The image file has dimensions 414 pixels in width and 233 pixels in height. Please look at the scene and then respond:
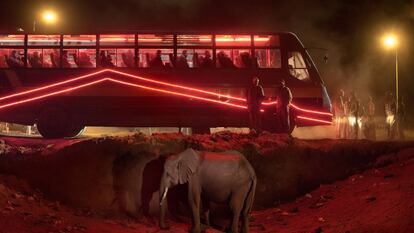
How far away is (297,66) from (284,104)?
3.72 metres

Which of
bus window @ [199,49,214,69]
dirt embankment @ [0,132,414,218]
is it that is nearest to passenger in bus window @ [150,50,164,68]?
bus window @ [199,49,214,69]

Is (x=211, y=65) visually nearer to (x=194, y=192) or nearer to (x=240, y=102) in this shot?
(x=240, y=102)

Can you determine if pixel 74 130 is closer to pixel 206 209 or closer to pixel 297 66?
pixel 297 66

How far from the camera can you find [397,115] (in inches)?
802

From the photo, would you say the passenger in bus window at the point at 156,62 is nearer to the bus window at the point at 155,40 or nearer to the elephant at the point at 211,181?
the bus window at the point at 155,40

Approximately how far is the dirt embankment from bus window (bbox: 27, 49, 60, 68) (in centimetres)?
403

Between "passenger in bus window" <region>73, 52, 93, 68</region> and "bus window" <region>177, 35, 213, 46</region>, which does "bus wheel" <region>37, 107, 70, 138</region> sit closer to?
"passenger in bus window" <region>73, 52, 93, 68</region>

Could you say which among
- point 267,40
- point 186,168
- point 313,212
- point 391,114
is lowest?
point 313,212

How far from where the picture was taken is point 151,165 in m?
11.8

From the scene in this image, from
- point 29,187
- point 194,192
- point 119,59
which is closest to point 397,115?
point 119,59

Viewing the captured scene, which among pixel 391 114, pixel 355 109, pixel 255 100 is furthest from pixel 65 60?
pixel 391 114

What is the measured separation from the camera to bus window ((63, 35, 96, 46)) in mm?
17453

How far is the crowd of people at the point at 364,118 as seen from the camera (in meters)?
20.6

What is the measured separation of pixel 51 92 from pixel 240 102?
6.22m
